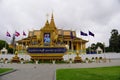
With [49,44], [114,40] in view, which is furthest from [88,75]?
[114,40]

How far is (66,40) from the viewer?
58562 millimetres

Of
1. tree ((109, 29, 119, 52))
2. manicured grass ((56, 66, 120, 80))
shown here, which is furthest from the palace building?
manicured grass ((56, 66, 120, 80))

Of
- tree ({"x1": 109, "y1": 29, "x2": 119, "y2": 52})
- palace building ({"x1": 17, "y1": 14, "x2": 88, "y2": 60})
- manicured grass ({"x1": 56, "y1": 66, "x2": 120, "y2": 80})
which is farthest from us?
tree ({"x1": 109, "y1": 29, "x2": 119, "y2": 52})

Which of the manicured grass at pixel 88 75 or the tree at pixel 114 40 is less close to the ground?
the tree at pixel 114 40

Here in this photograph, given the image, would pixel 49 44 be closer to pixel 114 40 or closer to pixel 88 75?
pixel 114 40

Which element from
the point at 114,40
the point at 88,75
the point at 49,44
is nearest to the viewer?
the point at 88,75

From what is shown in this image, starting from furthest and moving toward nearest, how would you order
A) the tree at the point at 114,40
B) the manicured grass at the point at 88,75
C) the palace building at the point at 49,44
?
the tree at the point at 114,40
the palace building at the point at 49,44
the manicured grass at the point at 88,75

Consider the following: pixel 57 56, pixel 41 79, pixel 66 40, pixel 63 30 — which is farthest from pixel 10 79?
pixel 63 30

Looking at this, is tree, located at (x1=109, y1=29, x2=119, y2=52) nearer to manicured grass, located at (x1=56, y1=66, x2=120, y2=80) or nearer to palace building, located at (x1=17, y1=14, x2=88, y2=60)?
palace building, located at (x1=17, y1=14, x2=88, y2=60)

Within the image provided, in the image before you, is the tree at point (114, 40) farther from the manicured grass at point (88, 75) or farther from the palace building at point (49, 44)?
the manicured grass at point (88, 75)

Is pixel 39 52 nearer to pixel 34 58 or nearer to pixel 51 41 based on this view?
pixel 34 58

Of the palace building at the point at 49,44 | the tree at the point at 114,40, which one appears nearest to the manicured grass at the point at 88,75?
the palace building at the point at 49,44

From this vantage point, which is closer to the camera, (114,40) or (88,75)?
(88,75)

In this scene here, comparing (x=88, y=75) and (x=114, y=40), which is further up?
(x=114, y=40)
